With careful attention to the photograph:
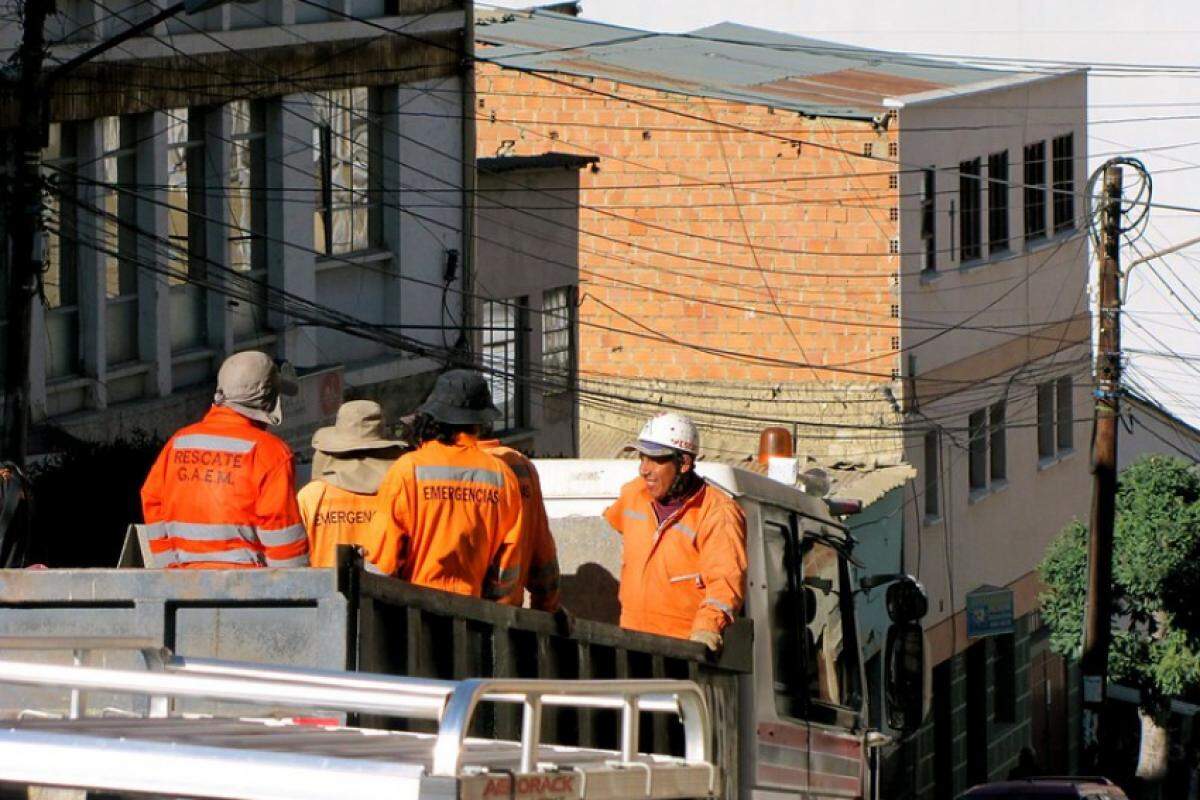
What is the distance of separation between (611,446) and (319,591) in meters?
29.1

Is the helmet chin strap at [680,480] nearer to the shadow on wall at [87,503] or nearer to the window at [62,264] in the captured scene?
the shadow on wall at [87,503]

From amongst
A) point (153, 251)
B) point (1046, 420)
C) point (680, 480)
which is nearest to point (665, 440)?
point (680, 480)

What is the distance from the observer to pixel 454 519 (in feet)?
25.2

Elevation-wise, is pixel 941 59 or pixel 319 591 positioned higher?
pixel 941 59

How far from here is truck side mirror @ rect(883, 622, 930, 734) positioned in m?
9.71

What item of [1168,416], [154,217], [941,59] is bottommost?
[1168,416]

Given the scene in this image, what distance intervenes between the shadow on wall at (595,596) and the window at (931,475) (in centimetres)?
2534

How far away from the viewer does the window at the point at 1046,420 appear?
39.8 metres

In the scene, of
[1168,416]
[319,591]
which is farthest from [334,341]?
[1168,416]

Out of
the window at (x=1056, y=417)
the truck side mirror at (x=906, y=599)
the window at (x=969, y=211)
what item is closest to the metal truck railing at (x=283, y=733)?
the truck side mirror at (x=906, y=599)

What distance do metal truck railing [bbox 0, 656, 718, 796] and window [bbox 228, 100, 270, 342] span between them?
1675 centimetres

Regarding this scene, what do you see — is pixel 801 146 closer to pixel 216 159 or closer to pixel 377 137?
pixel 377 137

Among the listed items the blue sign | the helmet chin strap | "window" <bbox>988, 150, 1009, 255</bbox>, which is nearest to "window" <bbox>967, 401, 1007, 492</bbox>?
"window" <bbox>988, 150, 1009, 255</bbox>

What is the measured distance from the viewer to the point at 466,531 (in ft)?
25.3
